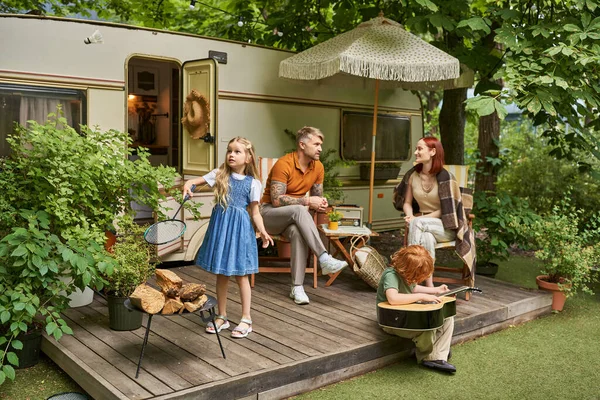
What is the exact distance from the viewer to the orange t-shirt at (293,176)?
17.6ft

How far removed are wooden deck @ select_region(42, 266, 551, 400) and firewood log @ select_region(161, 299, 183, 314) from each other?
38 centimetres

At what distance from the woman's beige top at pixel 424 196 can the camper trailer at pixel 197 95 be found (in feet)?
6.49

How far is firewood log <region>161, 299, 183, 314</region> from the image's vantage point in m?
3.43

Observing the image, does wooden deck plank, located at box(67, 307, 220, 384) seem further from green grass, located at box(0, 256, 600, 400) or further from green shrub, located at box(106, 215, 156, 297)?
green grass, located at box(0, 256, 600, 400)

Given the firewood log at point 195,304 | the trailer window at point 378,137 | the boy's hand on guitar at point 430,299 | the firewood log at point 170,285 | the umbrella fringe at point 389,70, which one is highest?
the umbrella fringe at point 389,70

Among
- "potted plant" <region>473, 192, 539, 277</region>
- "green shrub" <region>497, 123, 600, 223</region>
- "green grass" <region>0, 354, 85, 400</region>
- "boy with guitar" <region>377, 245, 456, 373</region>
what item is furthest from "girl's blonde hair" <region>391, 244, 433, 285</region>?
"green shrub" <region>497, 123, 600, 223</region>

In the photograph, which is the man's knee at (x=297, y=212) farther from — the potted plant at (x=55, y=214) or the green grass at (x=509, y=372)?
the green grass at (x=509, y=372)

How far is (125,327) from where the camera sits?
425 centimetres

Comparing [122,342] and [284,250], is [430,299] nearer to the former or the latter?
[122,342]

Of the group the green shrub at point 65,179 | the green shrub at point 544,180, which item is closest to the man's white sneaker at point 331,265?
the green shrub at point 65,179

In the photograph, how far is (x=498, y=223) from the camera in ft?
20.5

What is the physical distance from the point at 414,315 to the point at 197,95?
130 inches

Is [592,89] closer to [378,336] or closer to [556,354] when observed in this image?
[556,354]

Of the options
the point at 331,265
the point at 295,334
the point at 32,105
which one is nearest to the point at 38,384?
the point at 295,334
